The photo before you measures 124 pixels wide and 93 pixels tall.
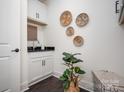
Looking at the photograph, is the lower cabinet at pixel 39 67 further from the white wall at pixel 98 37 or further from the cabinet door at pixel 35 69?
the white wall at pixel 98 37

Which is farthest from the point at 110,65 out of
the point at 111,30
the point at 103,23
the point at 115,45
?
the point at 103,23

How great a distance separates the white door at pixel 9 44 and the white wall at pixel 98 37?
1464 millimetres

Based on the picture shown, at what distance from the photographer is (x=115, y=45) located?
226 cm

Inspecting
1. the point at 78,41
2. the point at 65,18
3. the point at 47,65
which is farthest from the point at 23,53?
the point at 65,18

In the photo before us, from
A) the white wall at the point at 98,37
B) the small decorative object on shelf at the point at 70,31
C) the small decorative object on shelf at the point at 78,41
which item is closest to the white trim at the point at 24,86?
the white wall at the point at 98,37

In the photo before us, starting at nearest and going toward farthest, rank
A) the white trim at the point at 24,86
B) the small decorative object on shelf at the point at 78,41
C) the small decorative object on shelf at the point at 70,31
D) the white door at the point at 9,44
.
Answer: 1. the white door at the point at 9,44
2. the white trim at the point at 24,86
3. the small decorative object on shelf at the point at 78,41
4. the small decorative object on shelf at the point at 70,31

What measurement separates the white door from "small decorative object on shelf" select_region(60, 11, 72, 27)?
55.5 inches

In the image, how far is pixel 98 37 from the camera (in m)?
2.51

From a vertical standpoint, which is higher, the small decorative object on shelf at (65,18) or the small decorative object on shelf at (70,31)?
the small decorative object on shelf at (65,18)

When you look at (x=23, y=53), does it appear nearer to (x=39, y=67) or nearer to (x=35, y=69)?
(x=35, y=69)

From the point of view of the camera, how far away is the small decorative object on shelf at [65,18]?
3115 millimetres

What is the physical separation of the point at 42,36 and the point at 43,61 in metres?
1.06

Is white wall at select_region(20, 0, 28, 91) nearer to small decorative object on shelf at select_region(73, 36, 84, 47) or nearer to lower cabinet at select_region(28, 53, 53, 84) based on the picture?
lower cabinet at select_region(28, 53, 53, 84)

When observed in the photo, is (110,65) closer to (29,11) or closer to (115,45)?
(115,45)
